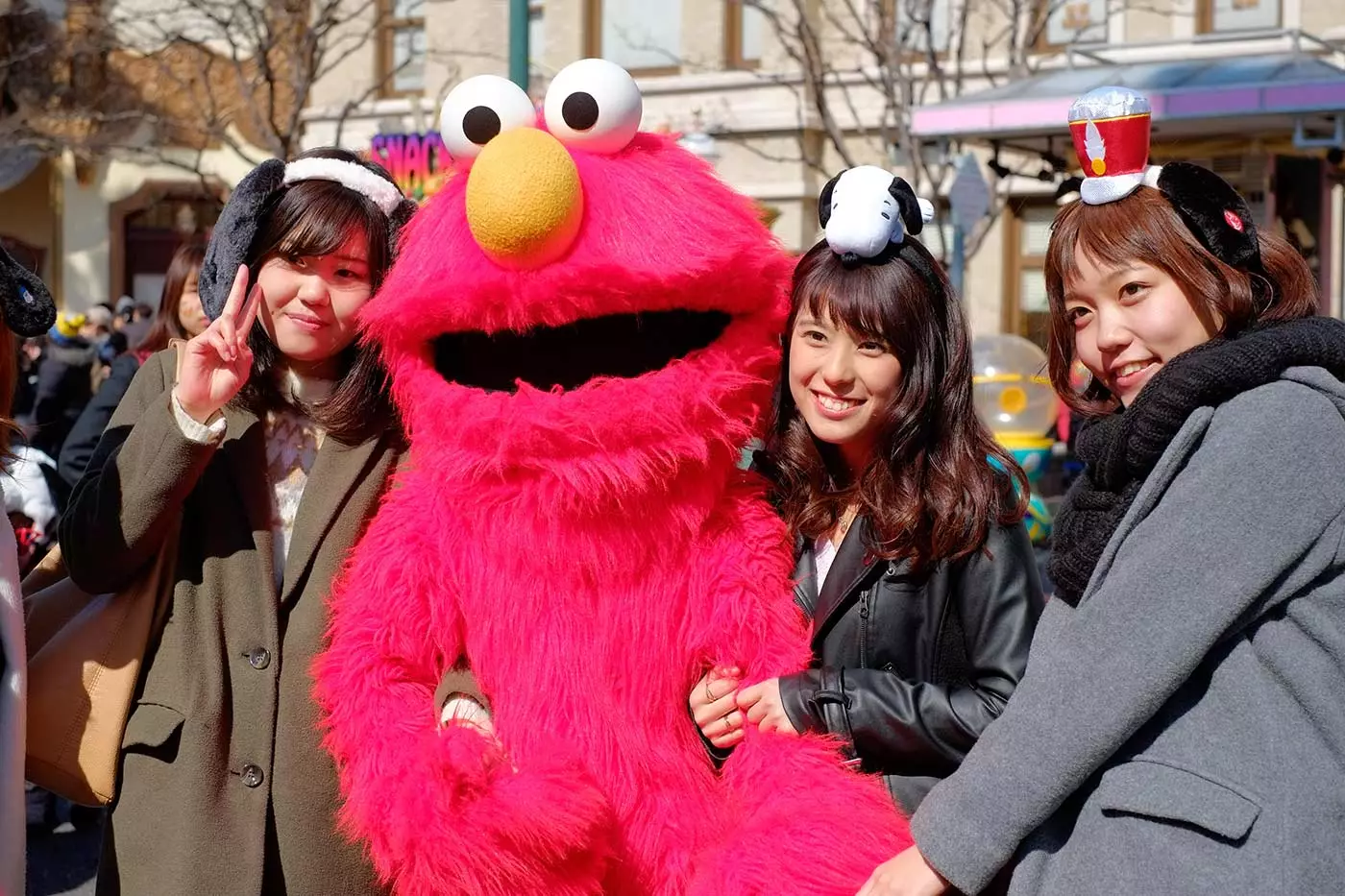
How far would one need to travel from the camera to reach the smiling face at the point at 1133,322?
1918 mm

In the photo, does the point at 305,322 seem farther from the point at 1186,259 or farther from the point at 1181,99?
the point at 1181,99

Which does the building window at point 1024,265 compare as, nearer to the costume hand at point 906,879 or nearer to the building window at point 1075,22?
the building window at point 1075,22

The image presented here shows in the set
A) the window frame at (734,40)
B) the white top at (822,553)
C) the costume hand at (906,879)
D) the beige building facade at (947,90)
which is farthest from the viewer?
the window frame at (734,40)

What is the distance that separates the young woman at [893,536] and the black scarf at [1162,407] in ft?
0.87

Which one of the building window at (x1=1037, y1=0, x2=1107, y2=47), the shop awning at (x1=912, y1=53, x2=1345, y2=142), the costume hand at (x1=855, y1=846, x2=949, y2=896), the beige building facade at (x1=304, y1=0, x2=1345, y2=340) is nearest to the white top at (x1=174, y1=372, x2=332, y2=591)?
the costume hand at (x1=855, y1=846, x2=949, y2=896)

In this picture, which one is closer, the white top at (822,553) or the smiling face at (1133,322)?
the smiling face at (1133,322)

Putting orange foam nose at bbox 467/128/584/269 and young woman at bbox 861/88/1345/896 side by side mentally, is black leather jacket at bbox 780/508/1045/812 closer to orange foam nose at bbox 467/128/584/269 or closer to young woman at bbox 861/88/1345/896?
young woman at bbox 861/88/1345/896

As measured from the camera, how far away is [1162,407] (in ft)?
5.86

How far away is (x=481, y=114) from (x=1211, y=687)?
1.39 m

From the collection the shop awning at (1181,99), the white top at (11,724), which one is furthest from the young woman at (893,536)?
the shop awning at (1181,99)

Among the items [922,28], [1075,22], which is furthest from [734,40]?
[922,28]

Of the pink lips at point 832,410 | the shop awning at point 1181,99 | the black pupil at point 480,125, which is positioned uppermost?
the shop awning at point 1181,99

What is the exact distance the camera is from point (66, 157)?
60.3 ft

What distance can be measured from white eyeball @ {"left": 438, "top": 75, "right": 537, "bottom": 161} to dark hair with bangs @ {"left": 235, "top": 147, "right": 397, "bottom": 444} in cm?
28
